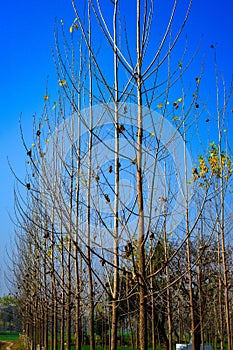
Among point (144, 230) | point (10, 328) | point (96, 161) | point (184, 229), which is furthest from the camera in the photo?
point (10, 328)

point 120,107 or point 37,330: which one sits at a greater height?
point 120,107

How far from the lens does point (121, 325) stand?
23.0m

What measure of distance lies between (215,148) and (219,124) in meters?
0.59

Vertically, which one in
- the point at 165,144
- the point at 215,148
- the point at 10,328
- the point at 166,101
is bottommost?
the point at 10,328

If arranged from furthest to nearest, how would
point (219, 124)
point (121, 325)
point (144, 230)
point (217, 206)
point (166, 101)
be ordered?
point (121, 325), point (217, 206), point (219, 124), point (166, 101), point (144, 230)

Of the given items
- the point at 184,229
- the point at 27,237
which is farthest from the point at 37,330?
the point at 184,229

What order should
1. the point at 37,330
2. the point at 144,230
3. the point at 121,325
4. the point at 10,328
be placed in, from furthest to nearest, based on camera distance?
1. the point at 10,328
2. the point at 121,325
3. the point at 37,330
4. the point at 144,230

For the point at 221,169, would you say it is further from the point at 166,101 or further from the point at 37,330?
the point at 37,330

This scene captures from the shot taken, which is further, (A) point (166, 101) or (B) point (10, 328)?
(B) point (10, 328)

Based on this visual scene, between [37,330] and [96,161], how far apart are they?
12140 mm

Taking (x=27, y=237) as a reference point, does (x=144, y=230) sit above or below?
below

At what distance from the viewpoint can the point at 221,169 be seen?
8406 millimetres

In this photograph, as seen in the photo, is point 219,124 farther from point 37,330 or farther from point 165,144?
point 37,330

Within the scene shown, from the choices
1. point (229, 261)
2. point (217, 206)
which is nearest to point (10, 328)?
point (229, 261)
